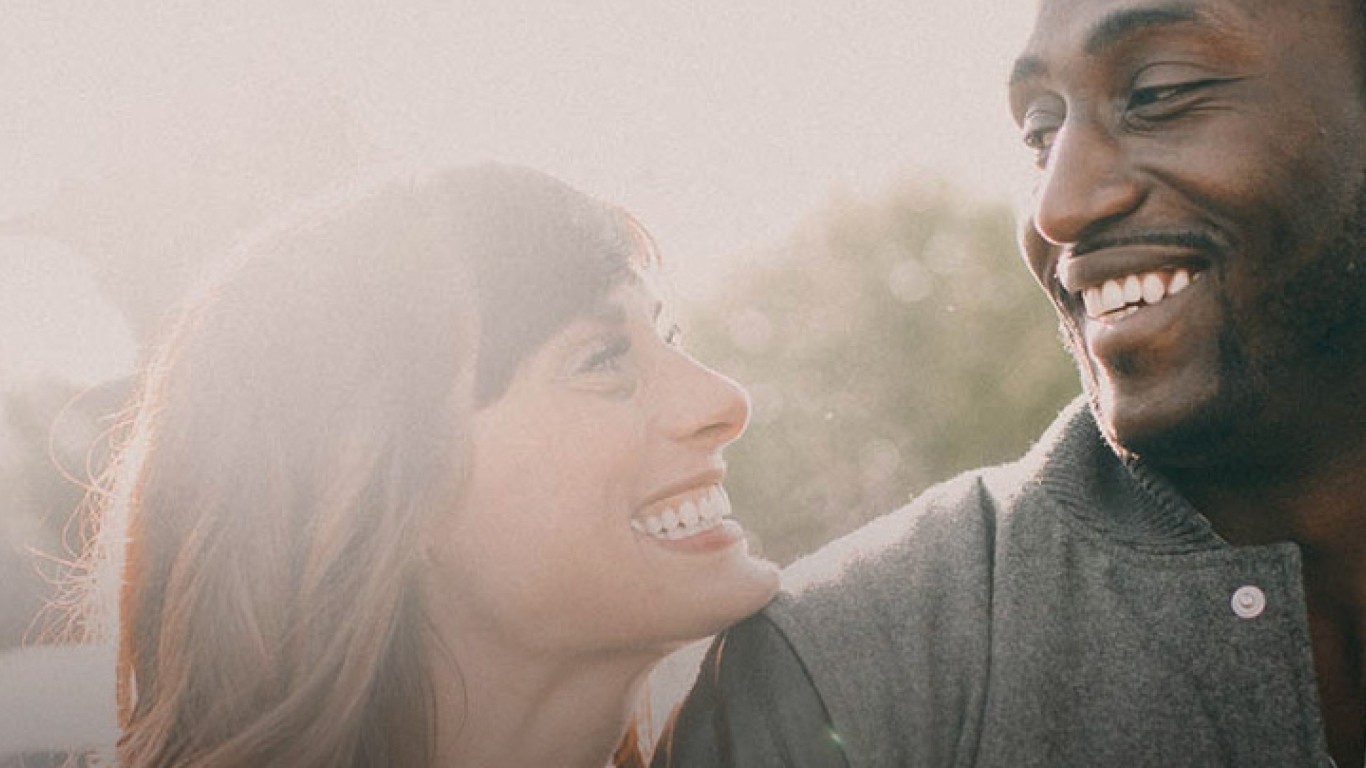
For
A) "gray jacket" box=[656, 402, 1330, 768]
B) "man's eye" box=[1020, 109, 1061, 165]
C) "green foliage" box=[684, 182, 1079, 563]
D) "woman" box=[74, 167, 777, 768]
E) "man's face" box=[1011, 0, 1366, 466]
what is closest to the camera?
"gray jacket" box=[656, 402, 1330, 768]

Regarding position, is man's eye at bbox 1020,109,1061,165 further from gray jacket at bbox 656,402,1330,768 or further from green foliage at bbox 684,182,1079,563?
green foliage at bbox 684,182,1079,563

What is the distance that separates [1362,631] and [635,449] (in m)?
1.56

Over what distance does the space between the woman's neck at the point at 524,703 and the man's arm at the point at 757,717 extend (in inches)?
19.3

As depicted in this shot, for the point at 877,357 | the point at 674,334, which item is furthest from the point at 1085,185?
the point at 877,357

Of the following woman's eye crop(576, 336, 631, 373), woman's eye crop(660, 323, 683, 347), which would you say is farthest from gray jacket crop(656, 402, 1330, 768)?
woman's eye crop(660, 323, 683, 347)

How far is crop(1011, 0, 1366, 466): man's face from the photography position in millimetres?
2562

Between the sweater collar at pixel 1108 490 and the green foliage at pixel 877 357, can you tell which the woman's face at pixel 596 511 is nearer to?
Result: the sweater collar at pixel 1108 490

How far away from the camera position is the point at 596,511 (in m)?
2.95

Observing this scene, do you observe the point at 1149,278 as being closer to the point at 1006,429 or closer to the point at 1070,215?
the point at 1070,215

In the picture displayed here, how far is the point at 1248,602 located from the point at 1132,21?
3.73 ft

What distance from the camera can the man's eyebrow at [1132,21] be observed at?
260 cm

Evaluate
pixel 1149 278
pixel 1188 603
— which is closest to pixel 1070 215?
pixel 1149 278

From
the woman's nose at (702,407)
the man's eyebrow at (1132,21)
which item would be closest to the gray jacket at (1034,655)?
the woman's nose at (702,407)

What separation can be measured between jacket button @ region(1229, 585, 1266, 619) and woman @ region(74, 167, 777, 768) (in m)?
0.93
